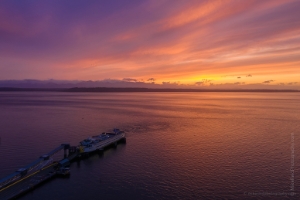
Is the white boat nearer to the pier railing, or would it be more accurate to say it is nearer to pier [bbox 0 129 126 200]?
pier [bbox 0 129 126 200]

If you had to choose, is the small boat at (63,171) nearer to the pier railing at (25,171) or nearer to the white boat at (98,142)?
the pier railing at (25,171)

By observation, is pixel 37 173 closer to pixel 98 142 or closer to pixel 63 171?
pixel 63 171

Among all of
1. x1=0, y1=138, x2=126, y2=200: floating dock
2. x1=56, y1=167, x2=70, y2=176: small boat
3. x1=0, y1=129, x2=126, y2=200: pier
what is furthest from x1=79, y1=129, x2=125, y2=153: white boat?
x1=56, y1=167, x2=70, y2=176: small boat

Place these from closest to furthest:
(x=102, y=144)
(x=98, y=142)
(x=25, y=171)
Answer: (x=25, y=171) → (x=98, y=142) → (x=102, y=144)

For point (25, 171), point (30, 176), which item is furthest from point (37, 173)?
point (25, 171)

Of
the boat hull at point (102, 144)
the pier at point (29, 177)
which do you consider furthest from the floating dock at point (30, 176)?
the boat hull at point (102, 144)

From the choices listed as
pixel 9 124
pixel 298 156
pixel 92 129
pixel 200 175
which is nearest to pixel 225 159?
pixel 200 175
